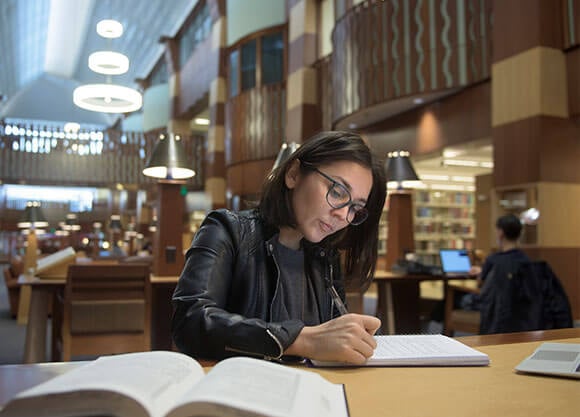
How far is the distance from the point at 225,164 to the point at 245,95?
226 centimetres

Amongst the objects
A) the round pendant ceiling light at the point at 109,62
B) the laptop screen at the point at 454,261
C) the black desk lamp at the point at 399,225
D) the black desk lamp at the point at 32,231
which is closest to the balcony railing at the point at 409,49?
the black desk lamp at the point at 399,225

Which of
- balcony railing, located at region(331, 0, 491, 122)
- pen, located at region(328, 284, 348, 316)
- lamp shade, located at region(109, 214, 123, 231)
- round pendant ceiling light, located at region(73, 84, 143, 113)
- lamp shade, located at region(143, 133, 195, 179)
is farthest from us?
lamp shade, located at region(109, 214, 123, 231)

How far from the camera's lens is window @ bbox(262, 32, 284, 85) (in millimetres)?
12258

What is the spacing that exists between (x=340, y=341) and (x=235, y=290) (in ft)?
1.39

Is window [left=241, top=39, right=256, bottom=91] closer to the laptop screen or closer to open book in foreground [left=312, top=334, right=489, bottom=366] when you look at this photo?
the laptop screen

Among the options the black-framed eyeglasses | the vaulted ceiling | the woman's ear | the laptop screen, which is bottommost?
the laptop screen

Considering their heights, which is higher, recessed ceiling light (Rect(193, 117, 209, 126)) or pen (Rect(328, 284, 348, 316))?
recessed ceiling light (Rect(193, 117, 209, 126))

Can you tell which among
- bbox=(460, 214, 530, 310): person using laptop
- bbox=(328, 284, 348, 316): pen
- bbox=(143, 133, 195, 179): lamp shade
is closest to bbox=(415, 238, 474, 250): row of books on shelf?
bbox=(460, 214, 530, 310): person using laptop

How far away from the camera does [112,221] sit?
1487 centimetres

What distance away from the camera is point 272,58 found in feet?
40.6

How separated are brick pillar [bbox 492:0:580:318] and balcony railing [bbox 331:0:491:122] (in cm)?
70

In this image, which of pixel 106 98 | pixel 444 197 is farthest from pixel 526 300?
pixel 444 197

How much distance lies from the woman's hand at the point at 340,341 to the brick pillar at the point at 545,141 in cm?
522

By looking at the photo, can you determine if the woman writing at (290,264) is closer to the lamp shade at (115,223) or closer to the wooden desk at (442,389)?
the wooden desk at (442,389)
